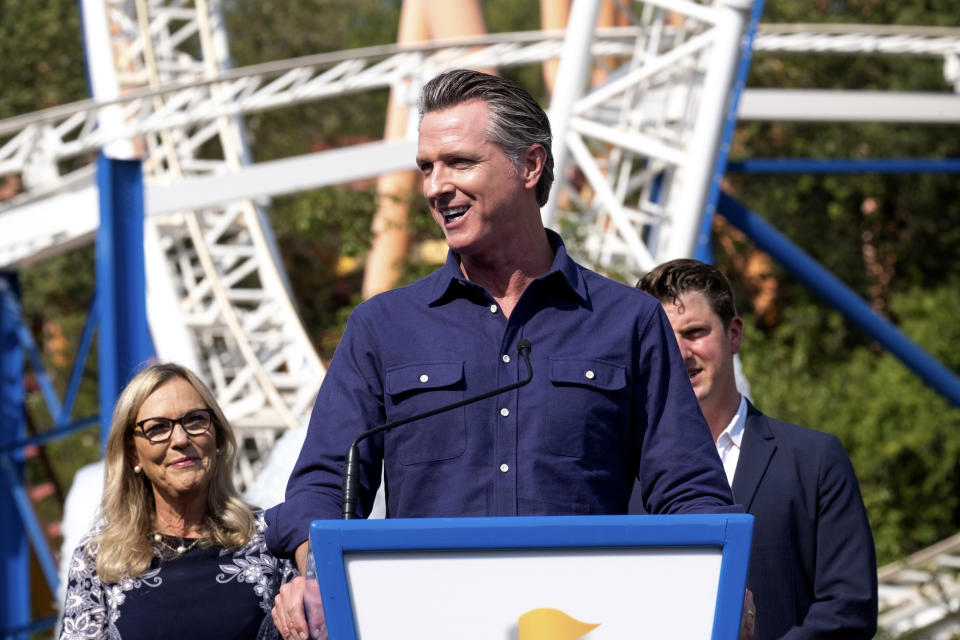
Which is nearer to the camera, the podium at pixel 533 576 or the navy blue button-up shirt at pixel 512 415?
the podium at pixel 533 576

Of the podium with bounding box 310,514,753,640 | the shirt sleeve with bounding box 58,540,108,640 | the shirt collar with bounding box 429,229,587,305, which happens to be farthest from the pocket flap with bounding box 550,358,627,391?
the shirt sleeve with bounding box 58,540,108,640

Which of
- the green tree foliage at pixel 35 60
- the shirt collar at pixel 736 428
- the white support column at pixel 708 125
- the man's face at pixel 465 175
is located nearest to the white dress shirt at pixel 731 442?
the shirt collar at pixel 736 428

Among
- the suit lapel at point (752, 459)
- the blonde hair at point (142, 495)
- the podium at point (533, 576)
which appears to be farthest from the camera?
the blonde hair at point (142, 495)

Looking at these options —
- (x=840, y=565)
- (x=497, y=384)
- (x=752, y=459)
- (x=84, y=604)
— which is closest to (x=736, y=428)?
(x=752, y=459)

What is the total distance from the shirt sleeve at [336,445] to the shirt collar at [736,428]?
110 cm

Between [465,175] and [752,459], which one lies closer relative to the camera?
[465,175]

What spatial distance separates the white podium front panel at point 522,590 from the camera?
1.66 m

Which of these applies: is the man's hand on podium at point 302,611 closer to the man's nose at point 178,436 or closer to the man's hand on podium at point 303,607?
the man's hand on podium at point 303,607

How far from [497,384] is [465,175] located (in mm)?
304

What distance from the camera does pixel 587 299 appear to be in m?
2.11

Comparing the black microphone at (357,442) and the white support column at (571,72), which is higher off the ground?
the white support column at (571,72)

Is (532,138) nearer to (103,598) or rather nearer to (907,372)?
(103,598)

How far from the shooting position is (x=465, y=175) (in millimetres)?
2014

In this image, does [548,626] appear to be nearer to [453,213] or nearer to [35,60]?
[453,213]
